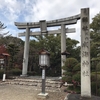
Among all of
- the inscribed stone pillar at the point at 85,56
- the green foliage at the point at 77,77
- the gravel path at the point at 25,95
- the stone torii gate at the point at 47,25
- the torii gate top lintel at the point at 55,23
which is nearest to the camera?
the inscribed stone pillar at the point at 85,56

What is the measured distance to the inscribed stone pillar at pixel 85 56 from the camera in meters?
5.10

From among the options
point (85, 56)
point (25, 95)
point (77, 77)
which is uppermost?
point (85, 56)

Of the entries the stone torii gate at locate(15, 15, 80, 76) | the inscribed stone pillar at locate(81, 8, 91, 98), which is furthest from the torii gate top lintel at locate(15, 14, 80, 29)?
the inscribed stone pillar at locate(81, 8, 91, 98)

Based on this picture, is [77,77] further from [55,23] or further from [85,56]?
[55,23]

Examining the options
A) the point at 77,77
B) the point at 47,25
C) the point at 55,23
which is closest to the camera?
the point at 77,77

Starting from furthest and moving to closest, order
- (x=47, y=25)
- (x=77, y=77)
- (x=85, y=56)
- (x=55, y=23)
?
(x=47, y=25)
(x=55, y=23)
(x=77, y=77)
(x=85, y=56)

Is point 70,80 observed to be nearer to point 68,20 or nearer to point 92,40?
point 68,20

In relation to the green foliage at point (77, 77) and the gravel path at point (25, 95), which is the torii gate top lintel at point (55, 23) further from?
→ the gravel path at point (25, 95)

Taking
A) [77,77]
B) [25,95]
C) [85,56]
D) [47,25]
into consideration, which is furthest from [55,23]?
[25,95]

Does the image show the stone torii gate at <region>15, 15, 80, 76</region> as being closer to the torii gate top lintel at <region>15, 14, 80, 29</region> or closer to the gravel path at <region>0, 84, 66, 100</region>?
the torii gate top lintel at <region>15, 14, 80, 29</region>

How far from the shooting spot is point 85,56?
5.28 meters

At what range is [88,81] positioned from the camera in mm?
5102

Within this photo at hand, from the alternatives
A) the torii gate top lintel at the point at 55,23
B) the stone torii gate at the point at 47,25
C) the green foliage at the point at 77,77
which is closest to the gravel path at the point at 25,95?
the green foliage at the point at 77,77

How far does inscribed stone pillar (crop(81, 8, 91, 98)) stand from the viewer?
5098mm
